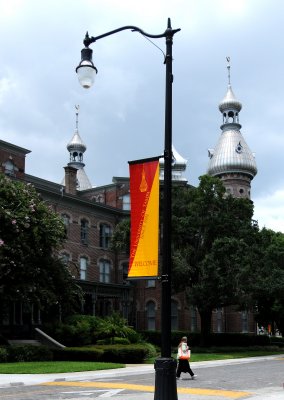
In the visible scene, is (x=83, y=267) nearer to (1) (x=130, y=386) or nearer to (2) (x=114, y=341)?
(2) (x=114, y=341)

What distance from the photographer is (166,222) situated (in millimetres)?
10633

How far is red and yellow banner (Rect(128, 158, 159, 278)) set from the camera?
409 inches

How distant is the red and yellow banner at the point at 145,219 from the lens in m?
10.4

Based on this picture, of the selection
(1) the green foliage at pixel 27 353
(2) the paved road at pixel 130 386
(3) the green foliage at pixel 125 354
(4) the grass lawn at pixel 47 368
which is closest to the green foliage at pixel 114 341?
(3) the green foliage at pixel 125 354

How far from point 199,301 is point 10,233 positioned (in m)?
16.7

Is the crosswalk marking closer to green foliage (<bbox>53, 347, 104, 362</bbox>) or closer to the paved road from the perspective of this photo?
the paved road

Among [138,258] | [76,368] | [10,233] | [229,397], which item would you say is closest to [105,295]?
[10,233]

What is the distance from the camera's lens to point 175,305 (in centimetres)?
5544

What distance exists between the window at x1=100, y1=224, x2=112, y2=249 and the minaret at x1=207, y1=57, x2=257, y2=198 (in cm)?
2007

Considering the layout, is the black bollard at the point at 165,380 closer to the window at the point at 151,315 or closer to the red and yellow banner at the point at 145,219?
the red and yellow banner at the point at 145,219

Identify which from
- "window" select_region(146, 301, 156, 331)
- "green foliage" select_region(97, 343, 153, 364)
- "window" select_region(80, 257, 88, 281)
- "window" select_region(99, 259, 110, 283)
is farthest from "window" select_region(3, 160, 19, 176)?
"green foliage" select_region(97, 343, 153, 364)

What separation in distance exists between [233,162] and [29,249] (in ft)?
146

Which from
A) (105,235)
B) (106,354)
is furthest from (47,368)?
(105,235)

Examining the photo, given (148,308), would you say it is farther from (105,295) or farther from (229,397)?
(229,397)
